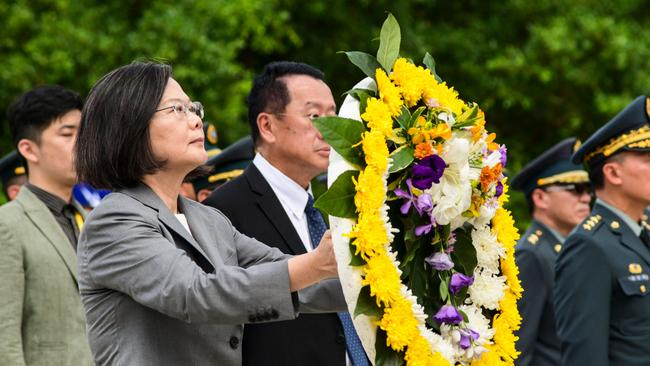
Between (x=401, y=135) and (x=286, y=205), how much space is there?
6.38ft

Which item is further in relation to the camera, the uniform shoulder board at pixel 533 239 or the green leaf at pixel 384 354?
the uniform shoulder board at pixel 533 239

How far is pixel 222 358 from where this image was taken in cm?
375

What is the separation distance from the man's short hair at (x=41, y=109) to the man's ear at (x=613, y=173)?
309cm

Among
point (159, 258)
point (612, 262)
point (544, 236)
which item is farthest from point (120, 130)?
point (544, 236)

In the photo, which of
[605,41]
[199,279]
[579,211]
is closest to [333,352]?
[199,279]

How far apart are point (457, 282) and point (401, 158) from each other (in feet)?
1.54

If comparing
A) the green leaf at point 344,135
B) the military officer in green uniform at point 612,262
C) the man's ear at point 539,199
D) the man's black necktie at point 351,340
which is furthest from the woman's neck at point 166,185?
the man's ear at point 539,199

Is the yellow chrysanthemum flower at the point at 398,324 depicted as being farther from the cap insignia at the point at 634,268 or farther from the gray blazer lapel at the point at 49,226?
the cap insignia at the point at 634,268

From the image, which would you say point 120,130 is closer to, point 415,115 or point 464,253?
point 415,115

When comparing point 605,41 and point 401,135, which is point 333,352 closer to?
point 401,135

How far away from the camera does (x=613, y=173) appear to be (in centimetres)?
660

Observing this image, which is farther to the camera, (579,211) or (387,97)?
(579,211)

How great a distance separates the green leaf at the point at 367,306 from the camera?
11.0ft

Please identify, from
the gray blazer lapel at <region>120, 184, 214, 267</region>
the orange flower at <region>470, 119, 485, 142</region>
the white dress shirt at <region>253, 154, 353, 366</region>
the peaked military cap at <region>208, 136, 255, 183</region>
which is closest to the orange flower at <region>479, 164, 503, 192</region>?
the orange flower at <region>470, 119, 485, 142</region>
